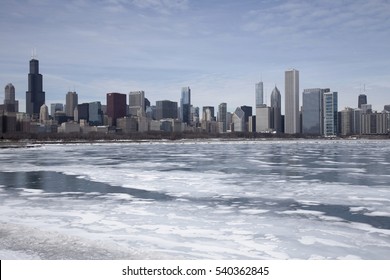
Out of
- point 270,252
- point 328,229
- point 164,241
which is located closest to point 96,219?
point 164,241

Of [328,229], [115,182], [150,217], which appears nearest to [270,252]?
[328,229]

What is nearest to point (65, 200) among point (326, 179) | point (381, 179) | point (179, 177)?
point (179, 177)

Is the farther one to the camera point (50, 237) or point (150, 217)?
point (150, 217)

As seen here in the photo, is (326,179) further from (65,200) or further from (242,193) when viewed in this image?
(65,200)

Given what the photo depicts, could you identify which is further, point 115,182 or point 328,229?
point 115,182

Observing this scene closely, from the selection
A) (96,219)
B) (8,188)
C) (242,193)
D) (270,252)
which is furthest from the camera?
(8,188)

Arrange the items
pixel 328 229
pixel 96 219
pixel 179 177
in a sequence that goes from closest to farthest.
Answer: pixel 328 229
pixel 96 219
pixel 179 177

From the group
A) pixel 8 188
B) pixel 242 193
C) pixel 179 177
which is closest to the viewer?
pixel 242 193
